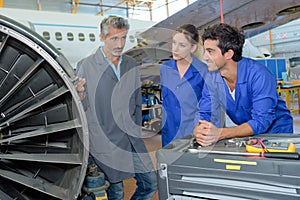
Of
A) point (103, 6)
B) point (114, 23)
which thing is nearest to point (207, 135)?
point (114, 23)

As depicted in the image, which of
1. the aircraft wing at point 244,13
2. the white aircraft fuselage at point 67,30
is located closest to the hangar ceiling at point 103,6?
the white aircraft fuselage at point 67,30

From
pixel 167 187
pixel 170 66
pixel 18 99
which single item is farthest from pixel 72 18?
pixel 167 187

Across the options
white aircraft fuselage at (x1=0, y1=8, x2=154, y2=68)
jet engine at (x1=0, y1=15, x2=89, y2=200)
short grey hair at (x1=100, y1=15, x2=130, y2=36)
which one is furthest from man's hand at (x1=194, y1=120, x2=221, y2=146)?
white aircraft fuselage at (x1=0, y1=8, x2=154, y2=68)

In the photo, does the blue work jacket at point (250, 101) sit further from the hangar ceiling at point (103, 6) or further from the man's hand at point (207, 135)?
the hangar ceiling at point (103, 6)

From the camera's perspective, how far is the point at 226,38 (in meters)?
1.32

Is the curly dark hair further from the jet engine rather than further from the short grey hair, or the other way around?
the jet engine

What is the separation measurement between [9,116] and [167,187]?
629 mm

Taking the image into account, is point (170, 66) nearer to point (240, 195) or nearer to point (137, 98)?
point (137, 98)

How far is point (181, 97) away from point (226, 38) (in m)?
0.49

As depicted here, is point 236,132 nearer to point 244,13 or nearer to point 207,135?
point 207,135

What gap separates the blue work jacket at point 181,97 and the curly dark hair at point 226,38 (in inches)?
13.1

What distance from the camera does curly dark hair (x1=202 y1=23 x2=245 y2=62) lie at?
1.32 m

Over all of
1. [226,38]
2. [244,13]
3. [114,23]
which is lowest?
[226,38]

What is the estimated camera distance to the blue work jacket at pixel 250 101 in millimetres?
1250
